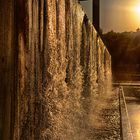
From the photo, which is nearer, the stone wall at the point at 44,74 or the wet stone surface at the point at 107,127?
the stone wall at the point at 44,74

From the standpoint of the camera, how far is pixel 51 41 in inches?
177

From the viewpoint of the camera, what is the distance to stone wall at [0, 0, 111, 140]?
3.18 meters

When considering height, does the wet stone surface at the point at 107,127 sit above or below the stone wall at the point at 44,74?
below

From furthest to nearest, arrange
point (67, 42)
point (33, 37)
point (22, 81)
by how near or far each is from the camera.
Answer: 1. point (67, 42)
2. point (33, 37)
3. point (22, 81)

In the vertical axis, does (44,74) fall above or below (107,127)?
above

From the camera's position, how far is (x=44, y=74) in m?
4.27

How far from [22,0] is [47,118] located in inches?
65.4

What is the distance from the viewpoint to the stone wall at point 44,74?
3.18 m

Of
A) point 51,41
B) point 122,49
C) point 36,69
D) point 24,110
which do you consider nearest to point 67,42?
point 51,41

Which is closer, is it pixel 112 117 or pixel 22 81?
pixel 22 81

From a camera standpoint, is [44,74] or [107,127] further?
[107,127]

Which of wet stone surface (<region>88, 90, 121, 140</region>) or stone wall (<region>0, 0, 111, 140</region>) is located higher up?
stone wall (<region>0, 0, 111, 140</region>)

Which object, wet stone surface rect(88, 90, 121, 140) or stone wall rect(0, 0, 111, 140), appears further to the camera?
wet stone surface rect(88, 90, 121, 140)

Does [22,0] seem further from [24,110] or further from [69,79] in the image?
[69,79]
